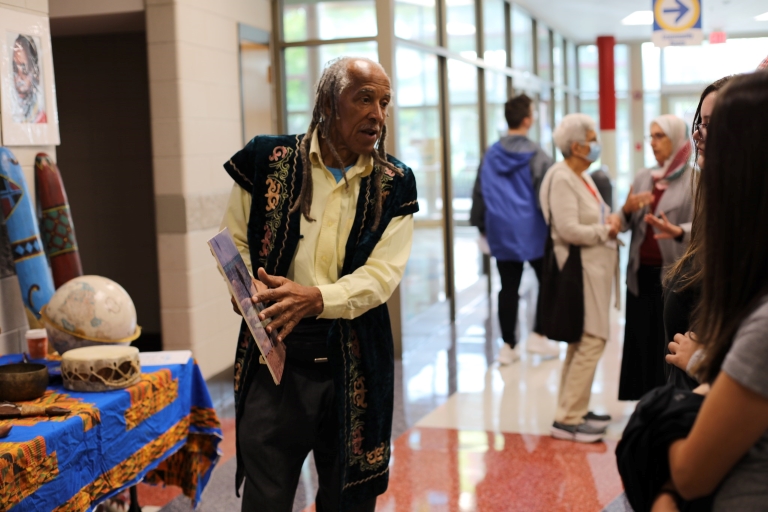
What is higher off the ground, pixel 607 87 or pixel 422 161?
pixel 607 87

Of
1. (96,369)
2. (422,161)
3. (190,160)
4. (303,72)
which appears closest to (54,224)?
(96,369)

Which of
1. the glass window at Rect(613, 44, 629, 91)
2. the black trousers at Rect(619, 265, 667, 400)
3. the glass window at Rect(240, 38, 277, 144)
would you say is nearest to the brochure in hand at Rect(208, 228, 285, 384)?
the black trousers at Rect(619, 265, 667, 400)

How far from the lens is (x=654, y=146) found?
388 cm

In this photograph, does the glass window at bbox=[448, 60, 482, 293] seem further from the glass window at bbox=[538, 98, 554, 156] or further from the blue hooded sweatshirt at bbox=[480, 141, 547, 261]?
the glass window at bbox=[538, 98, 554, 156]

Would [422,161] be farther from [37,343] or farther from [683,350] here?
[683,350]

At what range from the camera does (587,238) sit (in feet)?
13.1

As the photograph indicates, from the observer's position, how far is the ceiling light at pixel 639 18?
509 inches

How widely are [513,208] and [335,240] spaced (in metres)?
3.88

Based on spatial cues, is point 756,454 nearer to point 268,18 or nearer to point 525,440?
point 525,440

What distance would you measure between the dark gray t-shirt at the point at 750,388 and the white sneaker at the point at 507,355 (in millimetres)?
4554

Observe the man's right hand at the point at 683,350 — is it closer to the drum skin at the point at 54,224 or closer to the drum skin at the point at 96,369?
the drum skin at the point at 96,369

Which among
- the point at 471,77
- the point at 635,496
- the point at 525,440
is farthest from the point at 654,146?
the point at 471,77

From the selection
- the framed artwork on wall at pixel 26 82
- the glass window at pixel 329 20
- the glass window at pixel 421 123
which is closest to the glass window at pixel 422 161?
the glass window at pixel 421 123

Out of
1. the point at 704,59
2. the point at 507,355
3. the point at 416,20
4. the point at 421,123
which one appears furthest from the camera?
the point at 704,59
